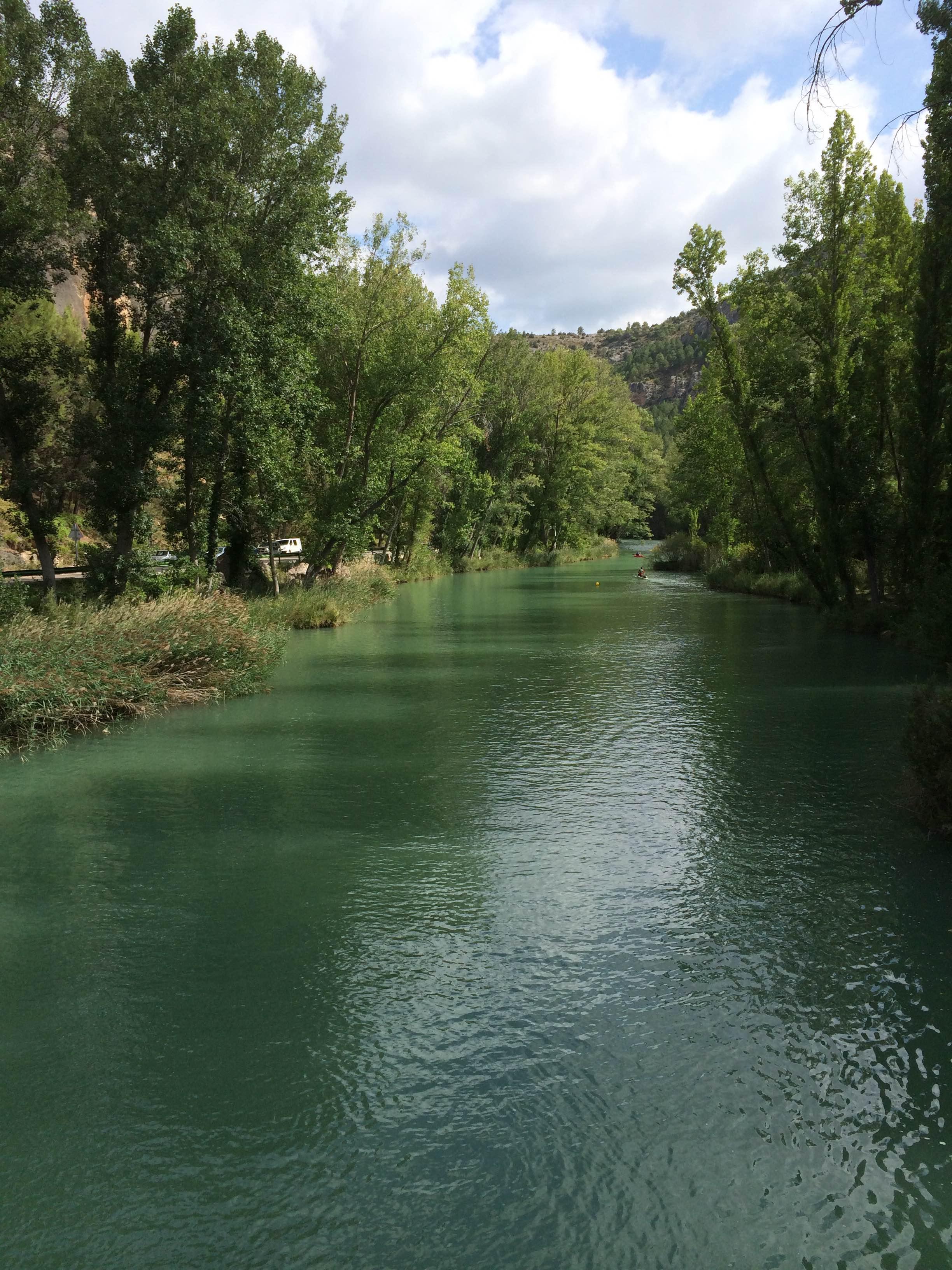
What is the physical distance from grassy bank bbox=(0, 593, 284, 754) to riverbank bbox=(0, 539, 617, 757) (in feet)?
0.05

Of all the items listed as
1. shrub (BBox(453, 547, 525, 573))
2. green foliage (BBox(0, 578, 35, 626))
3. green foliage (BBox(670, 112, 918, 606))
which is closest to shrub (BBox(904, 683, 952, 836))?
Answer: green foliage (BBox(0, 578, 35, 626))

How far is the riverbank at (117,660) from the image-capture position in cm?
1234

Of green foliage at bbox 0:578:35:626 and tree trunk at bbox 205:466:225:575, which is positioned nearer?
green foliage at bbox 0:578:35:626

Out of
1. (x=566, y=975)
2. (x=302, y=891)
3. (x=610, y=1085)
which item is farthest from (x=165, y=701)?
(x=610, y=1085)

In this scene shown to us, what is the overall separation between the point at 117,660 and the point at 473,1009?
976 cm

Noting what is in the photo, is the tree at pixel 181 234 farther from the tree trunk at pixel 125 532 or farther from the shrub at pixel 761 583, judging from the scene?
the shrub at pixel 761 583

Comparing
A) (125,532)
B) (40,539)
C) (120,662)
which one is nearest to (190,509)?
(125,532)

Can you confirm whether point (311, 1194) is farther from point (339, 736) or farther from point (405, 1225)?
point (339, 736)

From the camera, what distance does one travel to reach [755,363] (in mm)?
29672

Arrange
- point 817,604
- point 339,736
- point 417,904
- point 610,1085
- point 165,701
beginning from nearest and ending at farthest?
point 610,1085 → point 417,904 → point 339,736 → point 165,701 → point 817,604

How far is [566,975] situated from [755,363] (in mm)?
27002

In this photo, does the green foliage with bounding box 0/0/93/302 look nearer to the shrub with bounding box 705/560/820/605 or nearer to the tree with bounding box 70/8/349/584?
the tree with bounding box 70/8/349/584

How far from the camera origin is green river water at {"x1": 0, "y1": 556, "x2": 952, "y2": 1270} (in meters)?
4.01

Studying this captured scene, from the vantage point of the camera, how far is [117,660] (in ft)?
45.3
